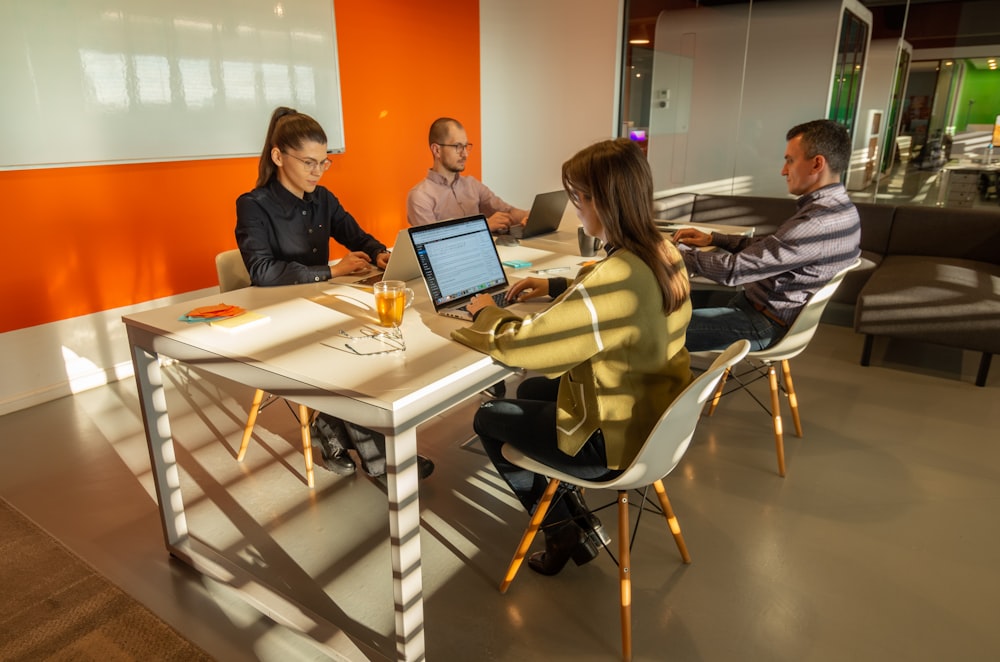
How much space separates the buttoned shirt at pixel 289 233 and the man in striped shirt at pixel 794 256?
138 cm

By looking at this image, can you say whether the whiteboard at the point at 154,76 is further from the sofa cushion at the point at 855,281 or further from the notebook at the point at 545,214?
the sofa cushion at the point at 855,281

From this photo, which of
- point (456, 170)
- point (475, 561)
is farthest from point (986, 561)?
point (456, 170)

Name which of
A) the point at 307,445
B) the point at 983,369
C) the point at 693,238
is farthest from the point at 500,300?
the point at 983,369

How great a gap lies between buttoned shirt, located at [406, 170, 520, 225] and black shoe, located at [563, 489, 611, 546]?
5.17ft

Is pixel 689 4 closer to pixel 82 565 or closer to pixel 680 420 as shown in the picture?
pixel 680 420

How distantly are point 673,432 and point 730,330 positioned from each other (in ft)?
3.76

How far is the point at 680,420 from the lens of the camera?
1549 millimetres

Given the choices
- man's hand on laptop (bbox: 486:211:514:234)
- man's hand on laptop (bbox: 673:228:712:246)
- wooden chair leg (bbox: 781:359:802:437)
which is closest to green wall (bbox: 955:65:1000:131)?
man's hand on laptop (bbox: 673:228:712:246)

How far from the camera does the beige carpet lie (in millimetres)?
1712

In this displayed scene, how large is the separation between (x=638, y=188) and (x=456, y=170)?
6.07ft

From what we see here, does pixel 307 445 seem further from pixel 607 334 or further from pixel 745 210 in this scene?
pixel 745 210

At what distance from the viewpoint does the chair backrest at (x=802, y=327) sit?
2.39m

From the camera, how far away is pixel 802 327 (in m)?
2.46

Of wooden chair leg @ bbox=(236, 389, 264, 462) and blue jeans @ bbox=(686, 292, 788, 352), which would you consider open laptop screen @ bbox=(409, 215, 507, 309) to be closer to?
blue jeans @ bbox=(686, 292, 788, 352)
